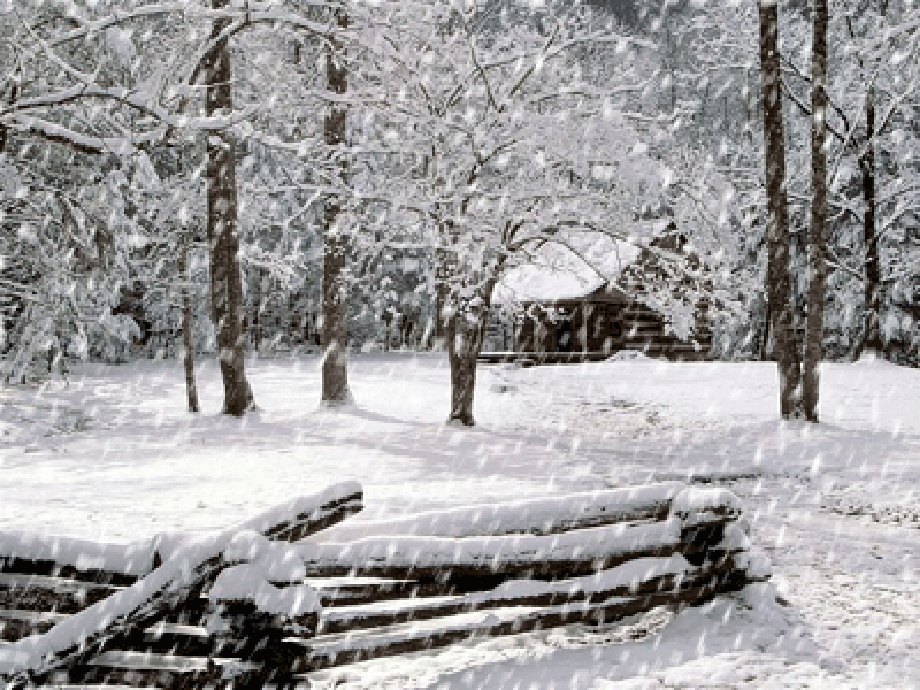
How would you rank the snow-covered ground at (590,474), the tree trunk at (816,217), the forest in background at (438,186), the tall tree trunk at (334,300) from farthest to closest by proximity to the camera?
the tall tree trunk at (334,300), the tree trunk at (816,217), the forest in background at (438,186), the snow-covered ground at (590,474)

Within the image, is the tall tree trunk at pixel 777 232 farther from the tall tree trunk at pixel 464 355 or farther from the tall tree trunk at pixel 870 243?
the tall tree trunk at pixel 870 243

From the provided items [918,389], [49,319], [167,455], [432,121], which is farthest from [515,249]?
[918,389]

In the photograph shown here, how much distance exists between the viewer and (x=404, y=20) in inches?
637

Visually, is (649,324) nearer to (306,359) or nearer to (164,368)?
(306,359)

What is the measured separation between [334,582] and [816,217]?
45.7 feet

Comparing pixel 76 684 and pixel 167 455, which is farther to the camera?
pixel 167 455

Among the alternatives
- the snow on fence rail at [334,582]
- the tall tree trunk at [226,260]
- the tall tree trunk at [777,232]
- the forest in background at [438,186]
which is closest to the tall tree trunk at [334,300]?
the forest in background at [438,186]

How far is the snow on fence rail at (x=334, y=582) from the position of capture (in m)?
4.69

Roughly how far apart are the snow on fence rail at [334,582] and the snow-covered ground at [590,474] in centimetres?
26

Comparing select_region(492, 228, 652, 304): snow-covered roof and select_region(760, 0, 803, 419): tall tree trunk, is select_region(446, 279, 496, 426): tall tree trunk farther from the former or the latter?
select_region(760, 0, 803, 419): tall tree trunk

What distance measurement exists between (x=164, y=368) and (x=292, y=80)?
20518 millimetres

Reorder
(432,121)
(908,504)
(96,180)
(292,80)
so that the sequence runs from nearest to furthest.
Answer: (908,504)
(432,121)
(292,80)
(96,180)

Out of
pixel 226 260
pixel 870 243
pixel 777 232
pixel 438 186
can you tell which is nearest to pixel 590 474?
pixel 438 186

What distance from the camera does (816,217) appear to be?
16406 millimetres
